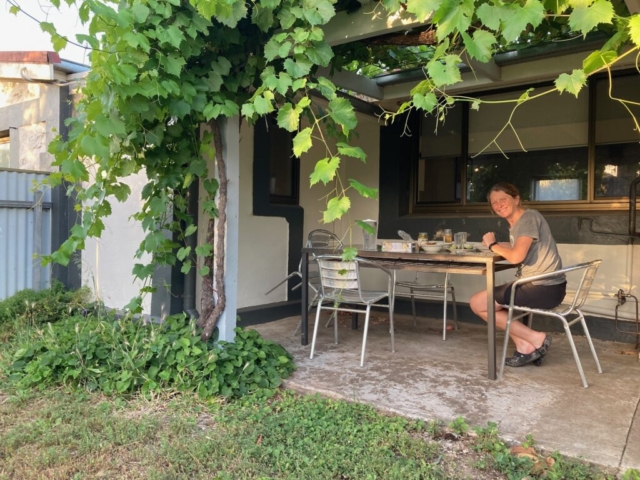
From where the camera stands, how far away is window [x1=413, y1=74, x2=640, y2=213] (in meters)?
4.08

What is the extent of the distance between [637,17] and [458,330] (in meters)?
3.30

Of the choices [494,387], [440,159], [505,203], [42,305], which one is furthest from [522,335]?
[42,305]

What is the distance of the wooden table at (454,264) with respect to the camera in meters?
2.84

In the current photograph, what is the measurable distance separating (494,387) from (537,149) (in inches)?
107

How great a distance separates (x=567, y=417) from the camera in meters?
2.29

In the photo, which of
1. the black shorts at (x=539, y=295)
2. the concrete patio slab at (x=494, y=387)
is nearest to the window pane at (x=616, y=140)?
the concrete patio slab at (x=494, y=387)

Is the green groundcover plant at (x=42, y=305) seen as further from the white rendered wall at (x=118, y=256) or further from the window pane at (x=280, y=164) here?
the window pane at (x=280, y=164)

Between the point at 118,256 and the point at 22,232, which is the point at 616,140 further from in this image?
the point at 22,232

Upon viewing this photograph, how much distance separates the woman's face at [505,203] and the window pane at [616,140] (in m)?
1.44

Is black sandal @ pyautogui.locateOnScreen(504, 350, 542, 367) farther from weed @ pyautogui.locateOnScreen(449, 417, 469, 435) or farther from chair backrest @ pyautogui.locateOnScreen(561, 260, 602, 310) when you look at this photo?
weed @ pyautogui.locateOnScreen(449, 417, 469, 435)

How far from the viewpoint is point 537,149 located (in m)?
4.50

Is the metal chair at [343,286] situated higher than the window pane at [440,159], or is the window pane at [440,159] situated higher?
the window pane at [440,159]

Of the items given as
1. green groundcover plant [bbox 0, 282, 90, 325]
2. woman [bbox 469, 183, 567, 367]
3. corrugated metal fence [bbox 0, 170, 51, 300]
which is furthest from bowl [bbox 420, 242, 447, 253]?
corrugated metal fence [bbox 0, 170, 51, 300]

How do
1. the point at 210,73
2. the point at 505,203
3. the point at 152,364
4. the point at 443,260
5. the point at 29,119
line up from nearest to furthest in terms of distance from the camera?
the point at 210,73 → the point at 152,364 → the point at 443,260 → the point at 505,203 → the point at 29,119
